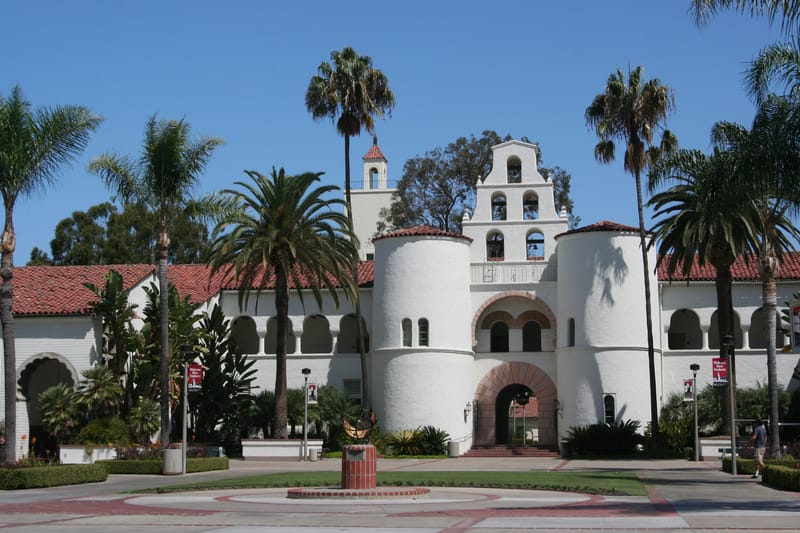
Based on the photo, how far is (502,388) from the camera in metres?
47.6

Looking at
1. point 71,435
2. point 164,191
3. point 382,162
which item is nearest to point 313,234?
point 164,191

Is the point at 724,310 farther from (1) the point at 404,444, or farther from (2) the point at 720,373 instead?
(1) the point at 404,444

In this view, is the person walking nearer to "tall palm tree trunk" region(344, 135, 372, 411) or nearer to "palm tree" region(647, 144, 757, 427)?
"palm tree" region(647, 144, 757, 427)

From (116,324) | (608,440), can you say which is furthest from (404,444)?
(116,324)

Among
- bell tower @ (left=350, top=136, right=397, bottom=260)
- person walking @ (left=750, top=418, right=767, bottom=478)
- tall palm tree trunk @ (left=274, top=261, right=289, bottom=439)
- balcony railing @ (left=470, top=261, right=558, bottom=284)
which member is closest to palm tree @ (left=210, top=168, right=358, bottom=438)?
tall palm tree trunk @ (left=274, top=261, right=289, bottom=439)

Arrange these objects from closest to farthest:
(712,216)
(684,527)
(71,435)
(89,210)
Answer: (684,527), (712,216), (71,435), (89,210)

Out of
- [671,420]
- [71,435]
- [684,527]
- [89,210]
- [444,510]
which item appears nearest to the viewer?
[684,527]

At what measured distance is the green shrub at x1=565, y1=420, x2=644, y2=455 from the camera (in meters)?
42.9

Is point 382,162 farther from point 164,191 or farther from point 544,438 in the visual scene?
point 164,191

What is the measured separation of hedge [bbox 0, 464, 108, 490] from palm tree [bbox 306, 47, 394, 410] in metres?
20.5

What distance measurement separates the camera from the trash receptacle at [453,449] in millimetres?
44375

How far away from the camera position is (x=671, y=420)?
45375 mm

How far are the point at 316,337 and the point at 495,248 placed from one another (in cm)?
1033

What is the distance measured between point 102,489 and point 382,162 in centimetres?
5141
